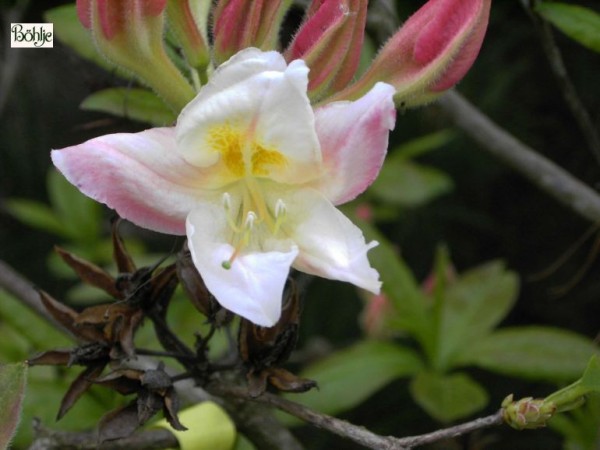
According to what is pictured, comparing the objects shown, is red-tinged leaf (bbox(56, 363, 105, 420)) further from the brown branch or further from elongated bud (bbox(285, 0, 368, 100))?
elongated bud (bbox(285, 0, 368, 100))

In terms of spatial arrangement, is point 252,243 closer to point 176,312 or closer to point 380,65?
point 380,65

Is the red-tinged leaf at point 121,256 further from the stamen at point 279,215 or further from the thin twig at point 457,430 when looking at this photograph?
the thin twig at point 457,430

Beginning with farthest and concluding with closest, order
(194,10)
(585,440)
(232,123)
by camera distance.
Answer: (585,440)
(194,10)
(232,123)

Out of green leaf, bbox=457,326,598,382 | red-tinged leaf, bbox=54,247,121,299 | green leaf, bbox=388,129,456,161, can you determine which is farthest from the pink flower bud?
green leaf, bbox=388,129,456,161

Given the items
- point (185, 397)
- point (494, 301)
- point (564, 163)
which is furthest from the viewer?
point (564, 163)

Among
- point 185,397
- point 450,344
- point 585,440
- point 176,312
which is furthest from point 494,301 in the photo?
point 185,397

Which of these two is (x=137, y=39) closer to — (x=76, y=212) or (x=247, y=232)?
(x=247, y=232)
